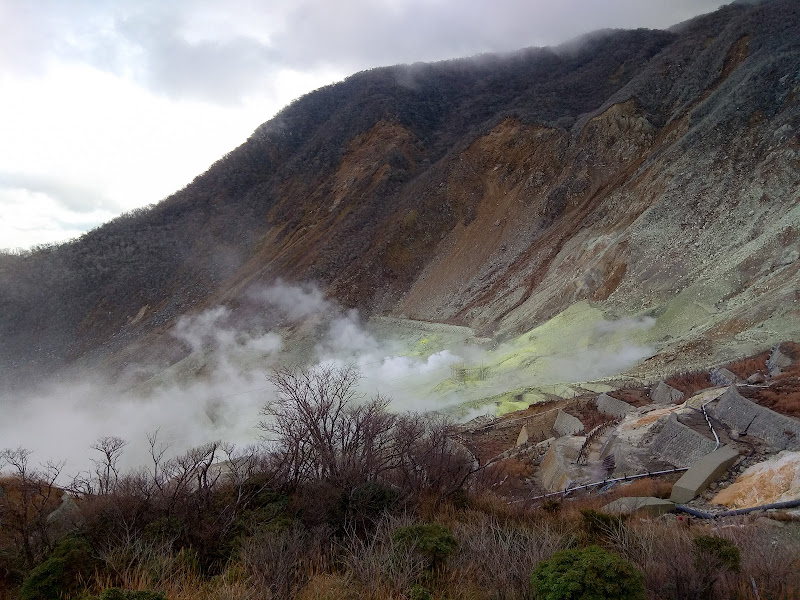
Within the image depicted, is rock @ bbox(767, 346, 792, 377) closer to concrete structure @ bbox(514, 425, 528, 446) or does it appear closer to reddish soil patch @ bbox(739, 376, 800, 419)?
reddish soil patch @ bbox(739, 376, 800, 419)

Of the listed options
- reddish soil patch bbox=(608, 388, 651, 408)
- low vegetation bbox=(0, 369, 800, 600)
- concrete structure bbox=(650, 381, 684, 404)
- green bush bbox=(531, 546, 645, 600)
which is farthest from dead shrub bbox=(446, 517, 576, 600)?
reddish soil patch bbox=(608, 388, 651, 408)

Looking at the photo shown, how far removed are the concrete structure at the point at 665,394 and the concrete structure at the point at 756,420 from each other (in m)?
2.97

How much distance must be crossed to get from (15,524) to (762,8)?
51.4 meters

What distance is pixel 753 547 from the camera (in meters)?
5.69

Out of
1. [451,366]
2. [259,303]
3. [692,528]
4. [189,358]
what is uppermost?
[259,303]

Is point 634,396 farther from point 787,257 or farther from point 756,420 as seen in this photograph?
point 787,257

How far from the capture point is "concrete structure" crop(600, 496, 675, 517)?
7648 millimetres

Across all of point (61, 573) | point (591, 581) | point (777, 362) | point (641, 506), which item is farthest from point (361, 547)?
point (777, 362)

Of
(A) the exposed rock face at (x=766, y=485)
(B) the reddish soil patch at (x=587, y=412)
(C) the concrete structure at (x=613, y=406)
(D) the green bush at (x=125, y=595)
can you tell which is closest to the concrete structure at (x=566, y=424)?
(B) the reddish soil patch at (x=587, y=412)

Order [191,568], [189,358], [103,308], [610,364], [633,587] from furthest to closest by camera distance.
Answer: [103,308] < [189,358] < [610,364] < [191,568] < [633,587]

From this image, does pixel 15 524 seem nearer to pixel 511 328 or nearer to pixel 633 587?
pixel 633 587

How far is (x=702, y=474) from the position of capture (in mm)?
8383

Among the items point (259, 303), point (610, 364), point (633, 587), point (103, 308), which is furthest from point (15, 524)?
point (103, 308)

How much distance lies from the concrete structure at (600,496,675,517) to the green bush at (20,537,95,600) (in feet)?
22.7
